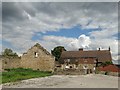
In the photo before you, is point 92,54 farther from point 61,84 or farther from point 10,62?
point 61,84

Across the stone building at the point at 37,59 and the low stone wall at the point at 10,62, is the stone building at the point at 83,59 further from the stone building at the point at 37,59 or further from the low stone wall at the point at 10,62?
the low stone wall at the point at 10,62

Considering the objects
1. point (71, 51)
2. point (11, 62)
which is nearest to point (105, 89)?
point (11, 62)

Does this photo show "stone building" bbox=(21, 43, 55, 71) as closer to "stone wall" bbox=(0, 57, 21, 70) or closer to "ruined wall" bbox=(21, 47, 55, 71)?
"ruined wall" bbox=(21, 47, 55, 71)

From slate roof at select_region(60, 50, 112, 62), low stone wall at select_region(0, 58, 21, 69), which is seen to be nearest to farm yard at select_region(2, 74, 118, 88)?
low stone wall at select_region(0, 58, 21, 69)

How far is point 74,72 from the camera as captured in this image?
45562 millimetres

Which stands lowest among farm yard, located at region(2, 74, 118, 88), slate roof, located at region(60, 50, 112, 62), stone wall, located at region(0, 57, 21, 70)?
farm yard, located at region(2, 74, 118, 88)

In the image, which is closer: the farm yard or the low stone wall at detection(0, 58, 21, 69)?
the farm yard

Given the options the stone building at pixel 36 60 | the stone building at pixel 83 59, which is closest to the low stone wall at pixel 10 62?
the stone building at pixel 36 60

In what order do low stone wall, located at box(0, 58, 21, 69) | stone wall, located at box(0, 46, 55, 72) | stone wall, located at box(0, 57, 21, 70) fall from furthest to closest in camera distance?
stone wall, located at box(0, 46, 55, 72) < low stone wall, located at box(0, 58, 21, 69) < stone wall, located at box(0, 57, 21, 70)

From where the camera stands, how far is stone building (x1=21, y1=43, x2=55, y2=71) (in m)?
50.6

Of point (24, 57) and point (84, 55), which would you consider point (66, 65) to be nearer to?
point (84, 55)

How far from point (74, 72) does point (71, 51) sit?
83.6 feet

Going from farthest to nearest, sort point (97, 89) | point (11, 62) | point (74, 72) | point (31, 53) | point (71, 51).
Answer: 1. point (71, 51)
2. point (31, 53)
3. point (11, 62)
4. point (74, 72)
5. point (97, 89)

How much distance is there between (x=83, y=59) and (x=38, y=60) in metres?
14.3
